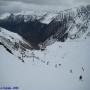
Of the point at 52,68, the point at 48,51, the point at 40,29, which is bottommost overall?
the point at 52,68

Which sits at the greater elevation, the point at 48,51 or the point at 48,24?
the point at 48,24

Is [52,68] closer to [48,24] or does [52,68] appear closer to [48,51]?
[48,51]

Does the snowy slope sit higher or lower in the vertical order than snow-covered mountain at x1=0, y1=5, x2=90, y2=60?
lower

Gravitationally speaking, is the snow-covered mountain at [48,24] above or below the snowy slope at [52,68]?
above

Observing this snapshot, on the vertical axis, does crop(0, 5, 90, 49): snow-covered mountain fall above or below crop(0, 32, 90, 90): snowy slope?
above

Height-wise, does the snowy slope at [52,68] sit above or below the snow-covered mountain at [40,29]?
below

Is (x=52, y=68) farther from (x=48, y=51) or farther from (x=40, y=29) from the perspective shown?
(x=40, y=29)

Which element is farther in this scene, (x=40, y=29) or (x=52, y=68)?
(x=40, y=29)

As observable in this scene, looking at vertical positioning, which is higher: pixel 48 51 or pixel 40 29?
pixel 40 29

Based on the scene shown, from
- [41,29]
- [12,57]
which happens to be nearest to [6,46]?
[12,57]

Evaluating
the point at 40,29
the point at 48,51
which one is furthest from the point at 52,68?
the point at 40,29

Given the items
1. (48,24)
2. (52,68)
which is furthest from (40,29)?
(52,68)
